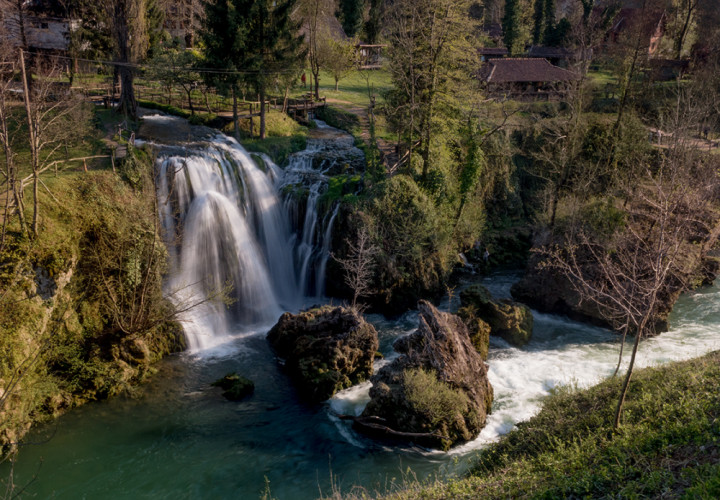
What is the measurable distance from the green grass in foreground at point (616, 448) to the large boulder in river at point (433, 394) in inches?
94.9

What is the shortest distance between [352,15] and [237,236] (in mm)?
44696

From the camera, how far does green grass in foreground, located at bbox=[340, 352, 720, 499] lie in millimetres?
8414

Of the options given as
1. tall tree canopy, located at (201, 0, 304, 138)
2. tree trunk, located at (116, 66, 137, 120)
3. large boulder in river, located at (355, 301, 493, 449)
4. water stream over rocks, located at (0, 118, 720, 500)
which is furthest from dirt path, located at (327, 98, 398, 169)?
tree trunk, located at (116, 66, 137, 120)

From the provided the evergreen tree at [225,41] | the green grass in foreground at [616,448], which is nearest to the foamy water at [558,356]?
the green grass in foreground at [616,448]

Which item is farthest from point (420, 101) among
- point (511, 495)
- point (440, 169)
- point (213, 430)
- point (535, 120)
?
point (511, 495)

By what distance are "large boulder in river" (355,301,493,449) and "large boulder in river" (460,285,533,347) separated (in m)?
4.03

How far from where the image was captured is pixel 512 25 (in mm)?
57312

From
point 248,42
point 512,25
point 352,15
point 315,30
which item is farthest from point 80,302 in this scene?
point 512,25

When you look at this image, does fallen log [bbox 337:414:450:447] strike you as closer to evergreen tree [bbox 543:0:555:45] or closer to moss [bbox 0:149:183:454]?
moss [bbox 0:149:183:454]

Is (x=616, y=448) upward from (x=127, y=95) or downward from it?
downward

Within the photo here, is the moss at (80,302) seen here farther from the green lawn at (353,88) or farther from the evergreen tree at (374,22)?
the evergreen tree at (374,22)

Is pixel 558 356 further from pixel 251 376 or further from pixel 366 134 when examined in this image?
pixel 366 134

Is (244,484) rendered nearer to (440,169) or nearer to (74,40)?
(440,169)

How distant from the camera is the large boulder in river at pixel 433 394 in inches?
592
